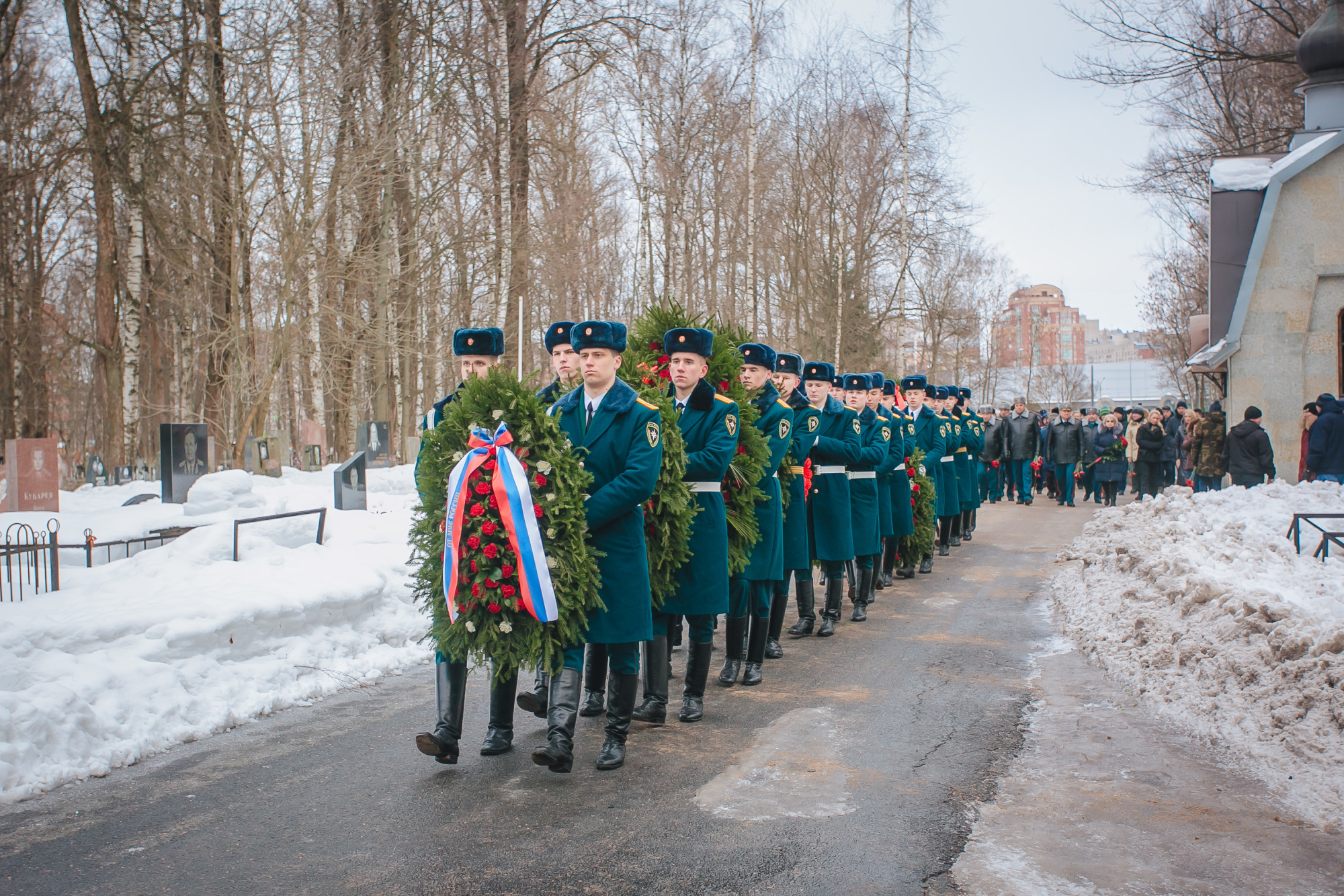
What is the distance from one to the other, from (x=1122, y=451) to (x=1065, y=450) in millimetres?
1070

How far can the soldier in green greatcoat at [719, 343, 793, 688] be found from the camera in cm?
674

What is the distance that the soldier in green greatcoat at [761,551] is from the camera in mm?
6738

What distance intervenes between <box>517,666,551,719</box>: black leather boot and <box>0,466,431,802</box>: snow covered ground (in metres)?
1.33

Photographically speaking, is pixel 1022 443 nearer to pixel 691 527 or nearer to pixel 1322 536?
pixel 1322 536

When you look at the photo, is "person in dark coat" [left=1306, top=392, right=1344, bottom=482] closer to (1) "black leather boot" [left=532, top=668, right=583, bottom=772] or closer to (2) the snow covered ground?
(2) the snow covered ground

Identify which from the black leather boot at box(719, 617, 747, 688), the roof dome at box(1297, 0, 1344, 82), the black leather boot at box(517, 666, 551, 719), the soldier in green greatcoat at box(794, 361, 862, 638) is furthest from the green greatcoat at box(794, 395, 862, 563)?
the roof dome at box(1297, 0, 1344, 82)

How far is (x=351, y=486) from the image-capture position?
41.9 feet

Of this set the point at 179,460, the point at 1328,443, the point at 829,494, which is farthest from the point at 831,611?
the point at 1328,443

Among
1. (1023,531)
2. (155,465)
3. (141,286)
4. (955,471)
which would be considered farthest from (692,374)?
(155,465)

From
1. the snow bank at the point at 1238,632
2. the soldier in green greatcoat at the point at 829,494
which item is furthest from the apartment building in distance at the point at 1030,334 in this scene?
the soldier in green greatcoat at the point at 829,494

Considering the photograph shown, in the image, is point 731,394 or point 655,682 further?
point 731,394

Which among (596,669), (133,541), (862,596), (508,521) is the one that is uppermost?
(508,521)

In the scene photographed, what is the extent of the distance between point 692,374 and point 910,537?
21.1 feet

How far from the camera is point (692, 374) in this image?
19.9ft
